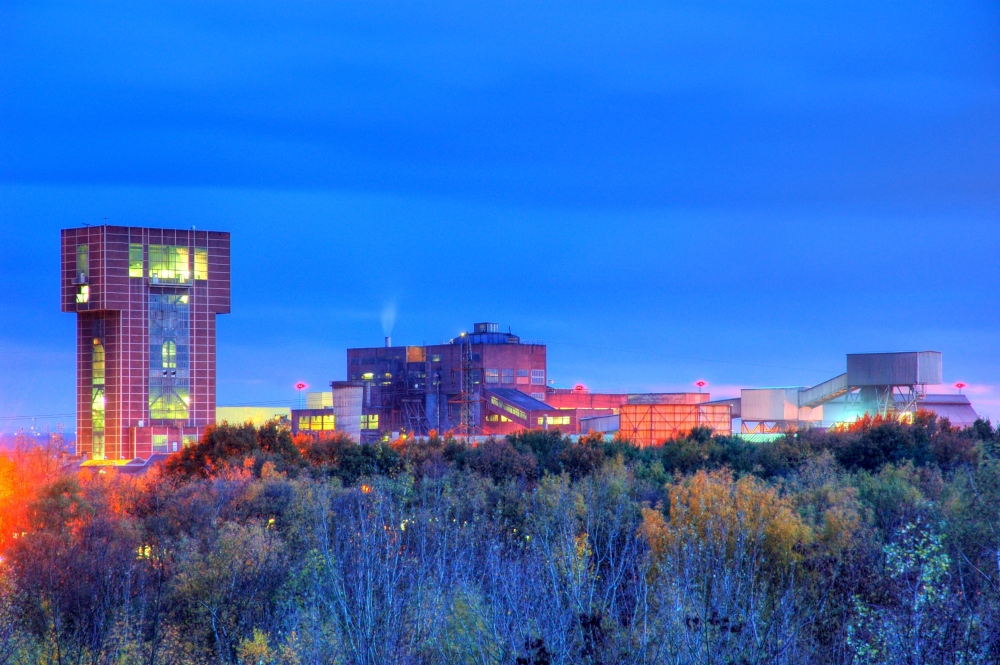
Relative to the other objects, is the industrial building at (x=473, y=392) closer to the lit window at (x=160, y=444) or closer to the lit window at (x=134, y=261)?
the lit window at (x=160, y=444)

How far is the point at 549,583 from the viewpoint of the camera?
19406 millimetres

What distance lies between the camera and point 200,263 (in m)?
110

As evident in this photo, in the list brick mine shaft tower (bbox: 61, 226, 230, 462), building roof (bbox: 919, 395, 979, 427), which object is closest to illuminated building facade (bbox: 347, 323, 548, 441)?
brick mine shaft tower (bbox: 61, 226, 230, 462)

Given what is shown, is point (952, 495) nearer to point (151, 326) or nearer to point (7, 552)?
point (7, 552)

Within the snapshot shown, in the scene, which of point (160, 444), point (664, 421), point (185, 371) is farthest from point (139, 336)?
point (664, 421)

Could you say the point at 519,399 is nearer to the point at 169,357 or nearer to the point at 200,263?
the point at 169,357

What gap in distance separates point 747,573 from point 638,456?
38.4m

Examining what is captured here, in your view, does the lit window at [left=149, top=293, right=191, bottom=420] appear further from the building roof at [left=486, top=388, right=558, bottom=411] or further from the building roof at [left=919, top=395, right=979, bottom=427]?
the building roof at [left=919, top=395, right=979, bottom=427]

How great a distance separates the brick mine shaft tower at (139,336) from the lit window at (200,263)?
4.0 inches

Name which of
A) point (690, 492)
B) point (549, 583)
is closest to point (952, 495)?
point (690, 492)

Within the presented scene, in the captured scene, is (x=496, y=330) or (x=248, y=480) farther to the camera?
(x=496, y=330)

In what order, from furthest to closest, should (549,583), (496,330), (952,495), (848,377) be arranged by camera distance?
(496,330) < (848,377) < (952,495) < (549,583)

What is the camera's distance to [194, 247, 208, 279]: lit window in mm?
110062

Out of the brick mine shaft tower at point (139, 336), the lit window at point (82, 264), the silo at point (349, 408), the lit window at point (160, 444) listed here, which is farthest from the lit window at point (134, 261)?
the silo at point (349, 408)
